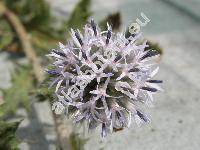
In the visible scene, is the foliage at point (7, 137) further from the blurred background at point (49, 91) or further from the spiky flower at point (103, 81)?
the spiky flower at point (103, 81)

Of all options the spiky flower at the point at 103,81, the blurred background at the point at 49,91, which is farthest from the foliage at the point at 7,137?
the spiky flower at the point at 103,81

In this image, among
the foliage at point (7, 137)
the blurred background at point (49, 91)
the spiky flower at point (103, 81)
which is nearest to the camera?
the spiky flower at point (103, 81)

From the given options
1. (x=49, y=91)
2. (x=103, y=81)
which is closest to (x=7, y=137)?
(x=49, y=91)

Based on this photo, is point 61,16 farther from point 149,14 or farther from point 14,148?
point 14,148

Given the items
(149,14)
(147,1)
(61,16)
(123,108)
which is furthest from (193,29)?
(123,108)

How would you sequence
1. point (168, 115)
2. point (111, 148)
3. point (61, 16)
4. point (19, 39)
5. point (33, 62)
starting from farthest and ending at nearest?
point (61, 16) → point (19, 39) → point (33, 62) → point (168, 115) → point (111, 148)

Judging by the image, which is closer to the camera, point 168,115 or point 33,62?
point 168,115

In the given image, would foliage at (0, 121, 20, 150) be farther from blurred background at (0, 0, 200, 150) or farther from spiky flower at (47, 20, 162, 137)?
spiky flower at (47, 20, 162, 137)
